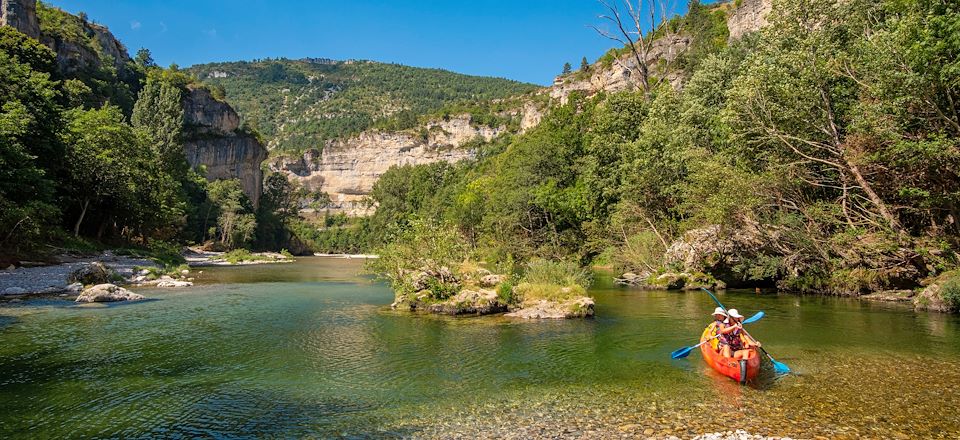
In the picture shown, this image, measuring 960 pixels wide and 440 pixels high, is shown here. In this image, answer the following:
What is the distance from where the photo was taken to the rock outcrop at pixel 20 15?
55906 millimetres

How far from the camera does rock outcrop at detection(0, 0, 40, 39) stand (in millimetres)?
55906

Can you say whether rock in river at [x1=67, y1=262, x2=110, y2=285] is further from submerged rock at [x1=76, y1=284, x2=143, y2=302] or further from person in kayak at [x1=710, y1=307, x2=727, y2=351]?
person in kayak at [x1=710, y1=307, x2=727, y2=351]

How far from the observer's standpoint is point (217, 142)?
101 metres

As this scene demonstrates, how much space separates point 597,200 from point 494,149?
78215 millimetres

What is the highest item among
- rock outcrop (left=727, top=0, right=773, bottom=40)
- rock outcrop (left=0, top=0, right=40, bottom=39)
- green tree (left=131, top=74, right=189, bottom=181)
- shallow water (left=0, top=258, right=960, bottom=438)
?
rock outcrop (left=727, top=0, right=773, bottom=40)

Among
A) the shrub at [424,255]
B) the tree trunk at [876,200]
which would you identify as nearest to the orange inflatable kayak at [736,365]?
the shrub at [424,255]

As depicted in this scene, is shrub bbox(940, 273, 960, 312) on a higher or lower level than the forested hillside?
lower

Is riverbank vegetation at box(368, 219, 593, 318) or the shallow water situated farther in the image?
riverbank vegetation at box(368, 219, 593, 318)

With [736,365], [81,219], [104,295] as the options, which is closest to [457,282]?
[736,365]

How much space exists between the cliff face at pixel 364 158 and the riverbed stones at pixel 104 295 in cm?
12784

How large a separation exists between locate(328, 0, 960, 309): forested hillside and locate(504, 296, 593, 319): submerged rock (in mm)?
4534

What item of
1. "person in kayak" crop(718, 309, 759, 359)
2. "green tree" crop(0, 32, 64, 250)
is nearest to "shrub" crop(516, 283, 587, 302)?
"person in kayak" crop(718, 309, 759, 359)

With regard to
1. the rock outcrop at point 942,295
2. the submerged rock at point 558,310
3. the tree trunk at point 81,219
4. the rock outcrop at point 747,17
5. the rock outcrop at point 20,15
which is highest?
the rock outcrop at point 747,17

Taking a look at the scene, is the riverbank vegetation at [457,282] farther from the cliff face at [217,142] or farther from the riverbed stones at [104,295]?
the cliff face at [217,142]
